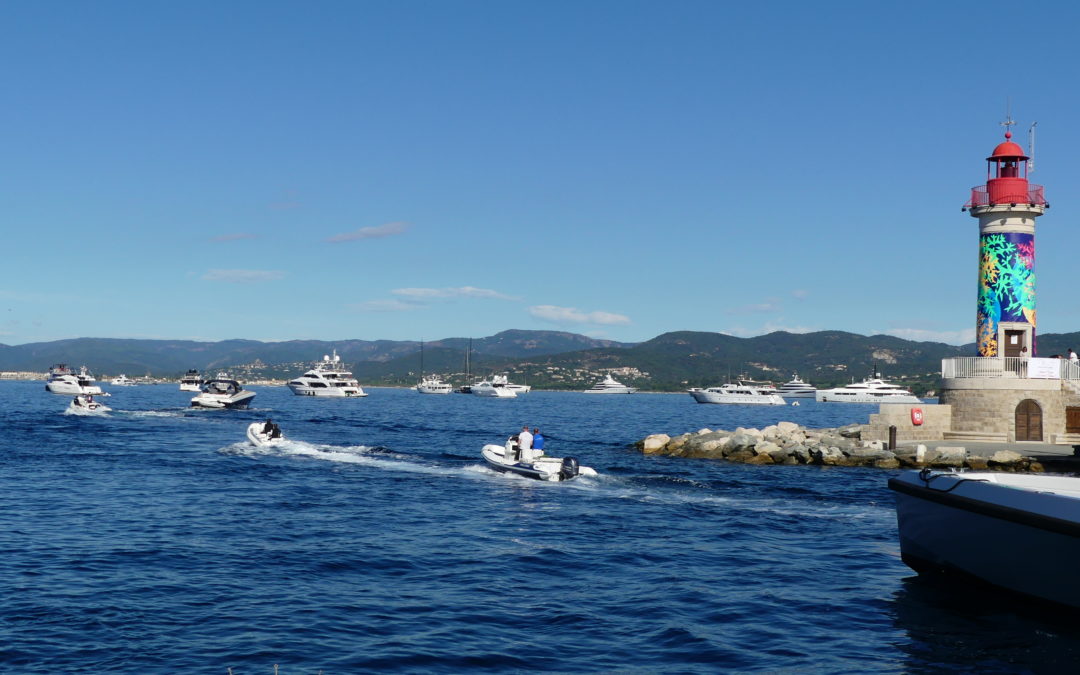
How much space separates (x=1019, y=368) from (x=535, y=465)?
74.6ft

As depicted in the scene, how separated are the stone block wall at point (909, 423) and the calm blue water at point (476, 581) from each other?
1081cm

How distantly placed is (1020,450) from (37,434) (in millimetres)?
54095

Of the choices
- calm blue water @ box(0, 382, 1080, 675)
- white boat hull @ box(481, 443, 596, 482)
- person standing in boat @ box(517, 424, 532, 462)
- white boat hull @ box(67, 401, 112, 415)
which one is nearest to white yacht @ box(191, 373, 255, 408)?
white boat hull @ box(67, 401, 112, 415)

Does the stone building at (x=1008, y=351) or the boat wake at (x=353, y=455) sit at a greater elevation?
the stone building at (x=1008, y=351)

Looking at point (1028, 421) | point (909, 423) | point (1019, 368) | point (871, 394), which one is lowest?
point (909, 423)

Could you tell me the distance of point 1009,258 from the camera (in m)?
41.9

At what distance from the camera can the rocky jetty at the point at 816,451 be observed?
37250 mm

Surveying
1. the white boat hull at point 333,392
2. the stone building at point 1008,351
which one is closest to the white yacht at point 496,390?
the white boat hull at point 333,392

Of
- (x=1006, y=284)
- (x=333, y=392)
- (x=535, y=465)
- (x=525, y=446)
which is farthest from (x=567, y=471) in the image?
(x=333, y=392)

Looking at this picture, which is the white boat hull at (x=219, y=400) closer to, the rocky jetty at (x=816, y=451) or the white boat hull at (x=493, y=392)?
the rocky jetty at (x=816, y=451)

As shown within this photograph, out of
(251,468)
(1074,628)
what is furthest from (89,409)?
(1074,628)

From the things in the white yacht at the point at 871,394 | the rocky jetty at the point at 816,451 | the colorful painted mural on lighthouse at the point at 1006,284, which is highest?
the colorful painted mural on lighthouse at the point at 1006,284

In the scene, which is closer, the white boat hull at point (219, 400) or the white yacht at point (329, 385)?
the white boat hull at point (219, 400)

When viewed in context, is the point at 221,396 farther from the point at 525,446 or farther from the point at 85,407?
the point at 525,446
